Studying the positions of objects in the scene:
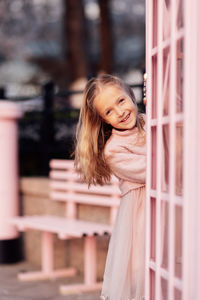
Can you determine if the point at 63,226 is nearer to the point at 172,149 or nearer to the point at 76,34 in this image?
the point at 172,149

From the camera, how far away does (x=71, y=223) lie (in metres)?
5.45

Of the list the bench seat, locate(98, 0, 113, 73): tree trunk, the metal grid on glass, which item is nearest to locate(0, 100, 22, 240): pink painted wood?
the bench seat

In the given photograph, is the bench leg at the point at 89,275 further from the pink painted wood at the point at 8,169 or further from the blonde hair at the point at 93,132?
the blonde hair at the point at 93,132

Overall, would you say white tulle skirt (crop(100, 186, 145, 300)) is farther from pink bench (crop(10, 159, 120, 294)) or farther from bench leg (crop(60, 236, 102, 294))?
bench leg (crop(60, 236, 102, 294))

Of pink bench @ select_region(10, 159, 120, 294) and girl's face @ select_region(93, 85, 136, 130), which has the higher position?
girl's face @ select_region(93, 85, 136, 130)

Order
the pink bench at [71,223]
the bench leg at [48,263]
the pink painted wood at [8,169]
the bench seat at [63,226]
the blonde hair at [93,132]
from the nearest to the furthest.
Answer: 1. the blonde hair at [93,132]
2. the bench seat at [63,226]
3. the pink bench at [71,223]
4. the bench leg at [48,263]
5. the pink painted wood at [8,169]

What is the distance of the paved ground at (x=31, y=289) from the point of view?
196 inches

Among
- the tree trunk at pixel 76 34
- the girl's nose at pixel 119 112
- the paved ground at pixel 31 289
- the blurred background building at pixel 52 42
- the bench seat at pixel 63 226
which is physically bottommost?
the paved ground at pixel 31 289

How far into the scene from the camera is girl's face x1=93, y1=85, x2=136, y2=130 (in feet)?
10.3

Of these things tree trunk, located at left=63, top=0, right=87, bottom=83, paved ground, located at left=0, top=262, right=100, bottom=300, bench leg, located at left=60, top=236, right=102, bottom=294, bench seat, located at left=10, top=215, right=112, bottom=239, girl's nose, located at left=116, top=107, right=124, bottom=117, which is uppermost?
tree trunk, located at left=63, top=0, right=87, bottom=83

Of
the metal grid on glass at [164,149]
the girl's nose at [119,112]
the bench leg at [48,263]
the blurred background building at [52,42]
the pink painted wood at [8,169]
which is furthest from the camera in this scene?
the blurred background building at [52,42]

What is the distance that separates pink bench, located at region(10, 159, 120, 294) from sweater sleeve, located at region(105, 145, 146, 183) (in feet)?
5.54

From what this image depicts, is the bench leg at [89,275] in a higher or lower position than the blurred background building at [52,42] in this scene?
lower

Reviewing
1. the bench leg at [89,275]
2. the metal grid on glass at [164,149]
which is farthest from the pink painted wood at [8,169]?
the metal grid on glass at [164,149]
